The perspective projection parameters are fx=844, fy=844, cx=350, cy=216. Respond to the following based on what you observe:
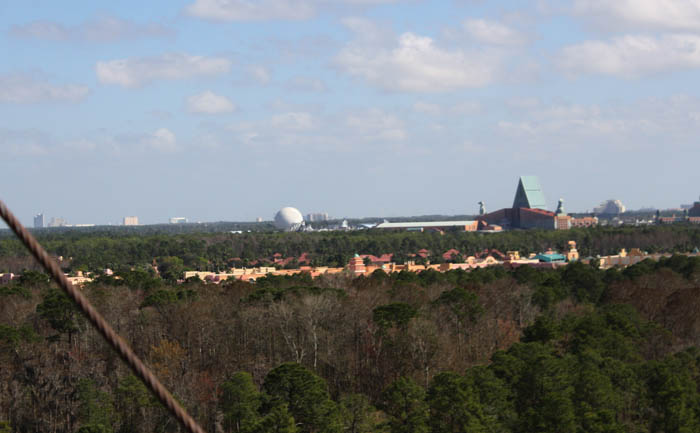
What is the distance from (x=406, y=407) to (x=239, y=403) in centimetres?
536

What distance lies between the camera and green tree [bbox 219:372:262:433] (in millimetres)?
26719

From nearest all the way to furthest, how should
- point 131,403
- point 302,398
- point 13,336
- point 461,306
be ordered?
point 302,398 → point 131,403 → point 13,336 → point 461,306

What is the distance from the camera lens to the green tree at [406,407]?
83.5 ft

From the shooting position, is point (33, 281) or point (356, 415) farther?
point (33, 281)

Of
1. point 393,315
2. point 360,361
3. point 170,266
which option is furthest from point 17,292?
point 170,266

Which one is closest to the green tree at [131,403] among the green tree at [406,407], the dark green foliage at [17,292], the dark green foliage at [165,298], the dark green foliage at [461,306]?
the green tree at [406,407]

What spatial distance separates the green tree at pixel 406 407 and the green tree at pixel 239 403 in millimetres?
4238

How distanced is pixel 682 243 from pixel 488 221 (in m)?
75.2

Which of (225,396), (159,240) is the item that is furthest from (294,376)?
(159,240)

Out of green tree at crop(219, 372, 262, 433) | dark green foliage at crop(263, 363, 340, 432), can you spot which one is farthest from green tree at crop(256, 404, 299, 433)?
green tree at crop(219, 372, 262, 433)

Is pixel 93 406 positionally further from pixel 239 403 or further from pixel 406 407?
pixel 406 407

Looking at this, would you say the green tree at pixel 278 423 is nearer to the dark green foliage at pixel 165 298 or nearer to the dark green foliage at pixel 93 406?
the dark green foliage at pixel 93 406

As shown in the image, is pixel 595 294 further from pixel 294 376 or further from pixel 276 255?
pixel 276 255

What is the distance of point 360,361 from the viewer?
36406 mm
